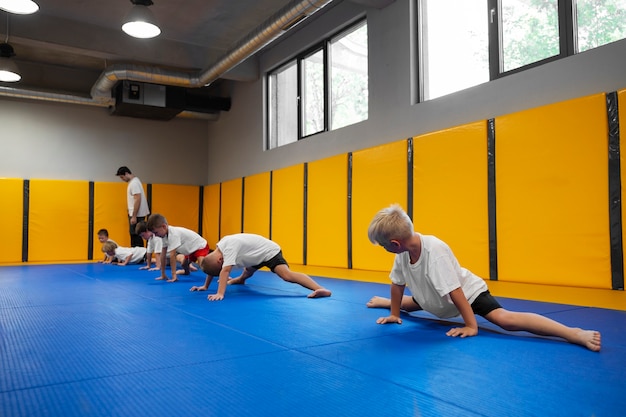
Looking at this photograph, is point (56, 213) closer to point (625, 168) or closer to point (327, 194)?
point (327, 194)

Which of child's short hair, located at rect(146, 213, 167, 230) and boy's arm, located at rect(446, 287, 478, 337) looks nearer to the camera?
boy's arm, located at rect(446, 287, 478, 337)

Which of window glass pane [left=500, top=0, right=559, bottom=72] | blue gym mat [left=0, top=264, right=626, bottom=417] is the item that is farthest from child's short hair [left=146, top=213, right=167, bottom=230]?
window glass pane [left=500, top=0, right=559, bottom=72]

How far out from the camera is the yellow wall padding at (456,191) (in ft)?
17.7

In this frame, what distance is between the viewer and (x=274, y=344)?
2559 millimetres

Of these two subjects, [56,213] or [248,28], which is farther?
[56,213]

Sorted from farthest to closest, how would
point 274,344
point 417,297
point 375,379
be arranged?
point 417,297
point 274,344
point 375,379

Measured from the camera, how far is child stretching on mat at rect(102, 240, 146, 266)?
29.6 ft

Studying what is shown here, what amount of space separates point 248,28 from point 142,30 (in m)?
2.60

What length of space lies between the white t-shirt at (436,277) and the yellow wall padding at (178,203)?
961cm

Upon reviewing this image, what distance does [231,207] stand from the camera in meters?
11.0

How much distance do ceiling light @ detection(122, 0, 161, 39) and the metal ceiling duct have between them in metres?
1.58

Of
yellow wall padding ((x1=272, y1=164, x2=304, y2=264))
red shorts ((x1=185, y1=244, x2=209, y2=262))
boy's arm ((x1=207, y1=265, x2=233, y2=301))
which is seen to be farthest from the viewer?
yellow wall padding ((x1=272, y1=164, x2=304, y2=264))

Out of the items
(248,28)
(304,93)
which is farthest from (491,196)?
(248,28)

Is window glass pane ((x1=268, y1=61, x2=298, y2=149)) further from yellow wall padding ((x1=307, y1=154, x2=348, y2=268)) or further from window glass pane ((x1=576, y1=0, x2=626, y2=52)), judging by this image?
window glass pane ((x1=576, y1=0, x2=626, y2=52))
